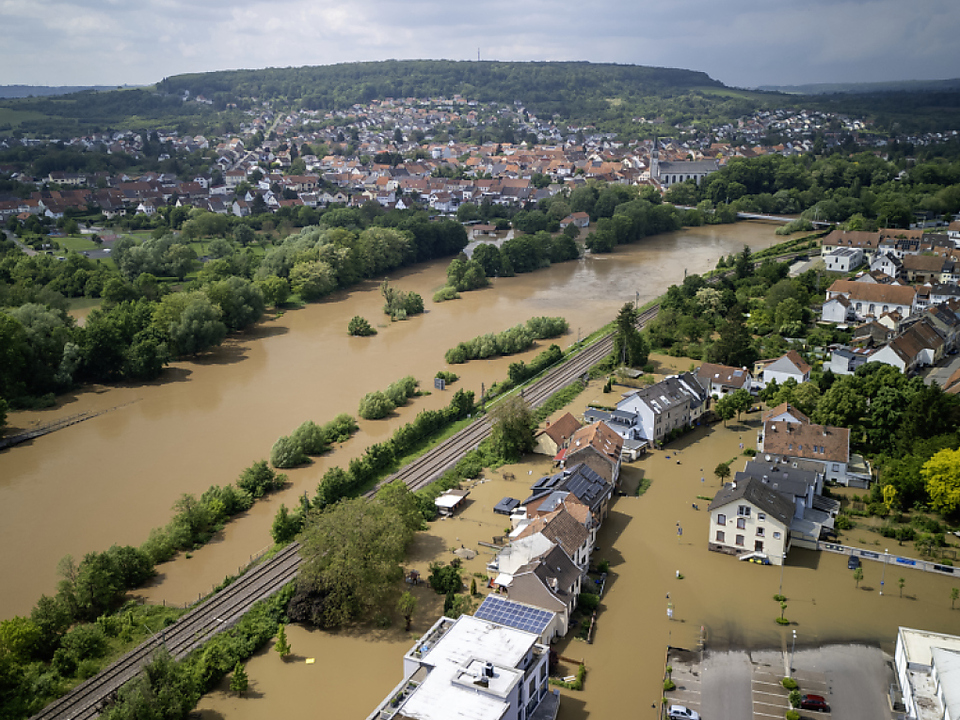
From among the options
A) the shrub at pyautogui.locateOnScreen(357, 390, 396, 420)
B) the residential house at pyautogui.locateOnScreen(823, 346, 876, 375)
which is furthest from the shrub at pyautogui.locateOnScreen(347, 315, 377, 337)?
the residential house at pyautogui.locateOnScreen(823, 346, 876, 375)

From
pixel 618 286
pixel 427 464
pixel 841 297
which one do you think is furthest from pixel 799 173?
pixel 427 464

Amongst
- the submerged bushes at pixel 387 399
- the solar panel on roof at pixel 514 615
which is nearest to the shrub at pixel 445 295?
the submerged bushes at pixel 387 399

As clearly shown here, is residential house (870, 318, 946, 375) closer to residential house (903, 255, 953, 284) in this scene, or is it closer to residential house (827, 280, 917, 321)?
residential house (827, 280, 917, 321)

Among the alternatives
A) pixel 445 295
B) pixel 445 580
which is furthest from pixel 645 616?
pixel 445 295

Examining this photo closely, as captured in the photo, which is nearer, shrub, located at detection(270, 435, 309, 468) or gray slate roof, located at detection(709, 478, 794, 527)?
gray slate roof, located at detection(709, 478, 794, 527)

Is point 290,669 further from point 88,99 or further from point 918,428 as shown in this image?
point 88,99
